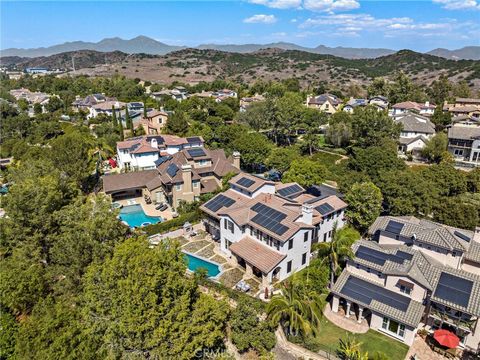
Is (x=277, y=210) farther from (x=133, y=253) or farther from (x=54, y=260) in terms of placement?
(x=54, y=260)

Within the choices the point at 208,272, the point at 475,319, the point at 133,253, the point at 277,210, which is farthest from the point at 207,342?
the point at 475,319

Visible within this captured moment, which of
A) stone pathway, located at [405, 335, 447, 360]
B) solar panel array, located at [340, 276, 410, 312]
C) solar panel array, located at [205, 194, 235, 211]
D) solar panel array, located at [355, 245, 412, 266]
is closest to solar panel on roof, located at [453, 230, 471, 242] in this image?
solar panel array, located at [355, 245, 412, 266]

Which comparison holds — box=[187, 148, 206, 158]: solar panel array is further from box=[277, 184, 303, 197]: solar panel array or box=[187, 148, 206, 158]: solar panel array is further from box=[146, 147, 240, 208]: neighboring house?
box=[277, 184, 303, 197]: solar panel array

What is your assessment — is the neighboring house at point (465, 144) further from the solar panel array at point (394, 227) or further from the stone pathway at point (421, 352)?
the stone pathway at point (421, 352)

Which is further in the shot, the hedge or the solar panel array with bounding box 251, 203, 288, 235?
the hedge

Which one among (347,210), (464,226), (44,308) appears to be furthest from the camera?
(347,210)

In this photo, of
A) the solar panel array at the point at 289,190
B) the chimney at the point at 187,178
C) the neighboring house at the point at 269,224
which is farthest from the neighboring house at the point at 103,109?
the solar panel array at the point at 289,190
